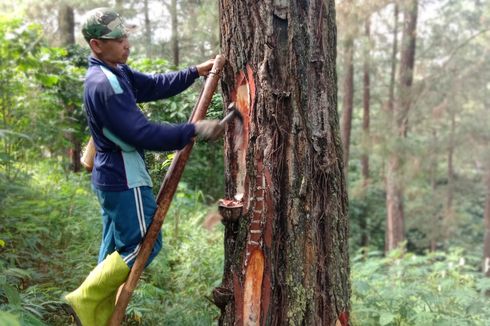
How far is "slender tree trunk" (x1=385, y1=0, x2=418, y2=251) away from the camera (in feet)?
45.5

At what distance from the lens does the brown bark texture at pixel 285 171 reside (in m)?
2.62

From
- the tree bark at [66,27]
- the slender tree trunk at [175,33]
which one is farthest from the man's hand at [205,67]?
the tree bark at [66,27]

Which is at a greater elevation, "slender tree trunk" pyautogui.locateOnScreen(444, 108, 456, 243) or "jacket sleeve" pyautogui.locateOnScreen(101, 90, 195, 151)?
"jacket sleeve" pyautogui.locateOnScreen(101, 90, 195, 151)

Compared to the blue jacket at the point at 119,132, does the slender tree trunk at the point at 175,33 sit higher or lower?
higher

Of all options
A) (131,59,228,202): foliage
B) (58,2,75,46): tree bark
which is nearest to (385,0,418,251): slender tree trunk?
(131,59,228,202): foliage

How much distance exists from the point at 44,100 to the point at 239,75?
16.7 ft

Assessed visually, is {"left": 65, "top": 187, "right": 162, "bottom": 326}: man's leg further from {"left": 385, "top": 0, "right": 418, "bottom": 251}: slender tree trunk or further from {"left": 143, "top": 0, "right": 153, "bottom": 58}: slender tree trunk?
{"left": 385, "top": 0, "right": 418, "bottom": 251}: slender tree trunk

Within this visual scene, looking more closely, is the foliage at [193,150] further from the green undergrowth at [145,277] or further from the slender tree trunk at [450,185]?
the slender tree trunk at [450,185]

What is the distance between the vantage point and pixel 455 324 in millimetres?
3898

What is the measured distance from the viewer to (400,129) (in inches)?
547

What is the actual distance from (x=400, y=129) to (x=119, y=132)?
12.6 m

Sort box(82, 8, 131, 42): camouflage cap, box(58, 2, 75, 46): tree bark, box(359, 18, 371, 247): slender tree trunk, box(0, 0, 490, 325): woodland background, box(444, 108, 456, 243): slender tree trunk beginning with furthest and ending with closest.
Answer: box(444, 108, 456, 243): slender tree trunk < box(359, 18, 371, 247): slender tree trunk < box(58, 2, 75, 46): tree bark < box(0, 0, 490, 325): woodland background < box(82, 8, 131, 42): camouflage cap

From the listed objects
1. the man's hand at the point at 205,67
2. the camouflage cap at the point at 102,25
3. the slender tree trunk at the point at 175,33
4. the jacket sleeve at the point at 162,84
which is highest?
the slender tree trunk at the point at 175,33

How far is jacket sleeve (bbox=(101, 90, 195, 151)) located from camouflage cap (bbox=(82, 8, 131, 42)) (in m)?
0.40
